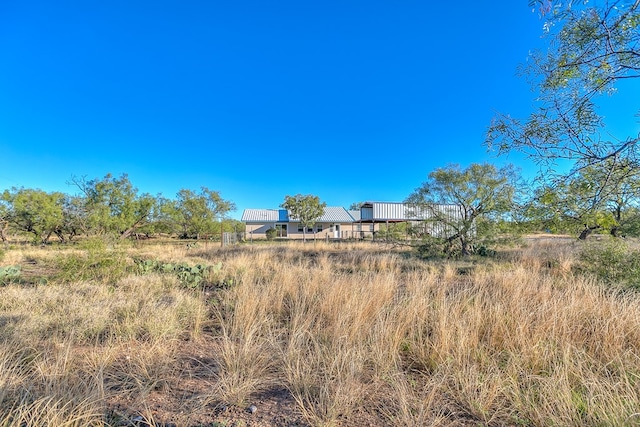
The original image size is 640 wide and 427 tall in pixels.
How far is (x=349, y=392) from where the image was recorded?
2.00 metres

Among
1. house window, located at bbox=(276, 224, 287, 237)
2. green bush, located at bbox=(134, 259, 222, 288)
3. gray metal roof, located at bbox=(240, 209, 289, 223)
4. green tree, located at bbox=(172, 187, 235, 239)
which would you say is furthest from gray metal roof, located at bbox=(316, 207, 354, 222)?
green bush, located at bbox=(134, 259, 222, 288)

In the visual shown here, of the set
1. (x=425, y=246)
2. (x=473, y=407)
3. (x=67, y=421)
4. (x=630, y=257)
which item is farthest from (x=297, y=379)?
(x=425, y=246)

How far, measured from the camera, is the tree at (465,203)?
1045 centimetres

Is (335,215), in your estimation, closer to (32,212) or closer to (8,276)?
(32,212)

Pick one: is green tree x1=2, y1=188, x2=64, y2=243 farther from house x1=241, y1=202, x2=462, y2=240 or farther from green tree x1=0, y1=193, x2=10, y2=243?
house x1=241, y1=202, x2=462, y2=240

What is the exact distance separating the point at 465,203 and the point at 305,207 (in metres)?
24.3

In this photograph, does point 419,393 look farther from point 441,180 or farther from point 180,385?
point 441,180

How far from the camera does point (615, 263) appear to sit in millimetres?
5477

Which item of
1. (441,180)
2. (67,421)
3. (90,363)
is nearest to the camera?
(67,421)

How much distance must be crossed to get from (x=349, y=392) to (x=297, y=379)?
446mm

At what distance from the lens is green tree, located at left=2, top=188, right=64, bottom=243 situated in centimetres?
1858

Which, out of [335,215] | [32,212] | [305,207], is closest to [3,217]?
[32,212]

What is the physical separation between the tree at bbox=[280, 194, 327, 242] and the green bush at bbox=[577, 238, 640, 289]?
29176 millimetres

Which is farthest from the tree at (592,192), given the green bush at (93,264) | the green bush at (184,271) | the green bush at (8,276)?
the green bush at (8,276)
